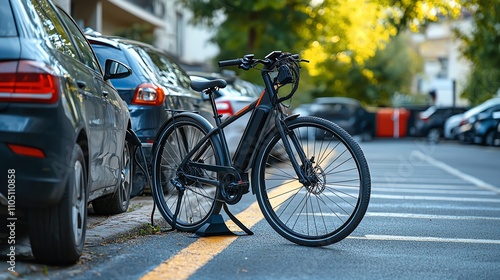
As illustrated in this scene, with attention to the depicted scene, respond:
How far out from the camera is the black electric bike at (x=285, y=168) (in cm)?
668

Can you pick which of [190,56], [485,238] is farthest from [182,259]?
[190,56]

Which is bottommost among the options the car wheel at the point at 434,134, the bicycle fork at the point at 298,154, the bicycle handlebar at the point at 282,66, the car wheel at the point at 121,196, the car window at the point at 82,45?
the car wheel at the point at 434,134

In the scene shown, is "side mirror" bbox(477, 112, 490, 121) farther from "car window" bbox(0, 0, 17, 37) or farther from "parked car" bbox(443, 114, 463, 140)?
"car window" bbox(0, 0, 17, 37)

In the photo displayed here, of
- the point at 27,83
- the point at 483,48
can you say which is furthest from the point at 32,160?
the point at 483,48

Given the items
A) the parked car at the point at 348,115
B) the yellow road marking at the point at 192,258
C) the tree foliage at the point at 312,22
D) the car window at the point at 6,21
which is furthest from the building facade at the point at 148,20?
the car window at the point at 6,21

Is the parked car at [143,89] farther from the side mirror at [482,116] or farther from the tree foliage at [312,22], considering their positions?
the side mirror at [482,116]

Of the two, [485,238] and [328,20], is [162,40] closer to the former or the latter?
[328,20]

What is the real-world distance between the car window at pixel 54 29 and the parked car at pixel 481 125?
29.3 m

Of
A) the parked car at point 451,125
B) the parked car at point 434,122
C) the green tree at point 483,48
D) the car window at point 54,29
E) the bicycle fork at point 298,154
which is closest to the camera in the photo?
the car window at point 54,29

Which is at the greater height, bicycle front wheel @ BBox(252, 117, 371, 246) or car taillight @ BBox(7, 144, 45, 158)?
car taillight @ BBox(7, 144, 45, 158)

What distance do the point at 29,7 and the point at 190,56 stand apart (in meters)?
46.2

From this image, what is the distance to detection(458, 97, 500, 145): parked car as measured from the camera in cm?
3453

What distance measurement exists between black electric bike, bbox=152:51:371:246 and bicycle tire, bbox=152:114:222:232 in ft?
0.04

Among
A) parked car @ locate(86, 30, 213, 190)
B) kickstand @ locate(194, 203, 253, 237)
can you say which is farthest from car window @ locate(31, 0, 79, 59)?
parked car @ locate(86, 30, 213, 190)
